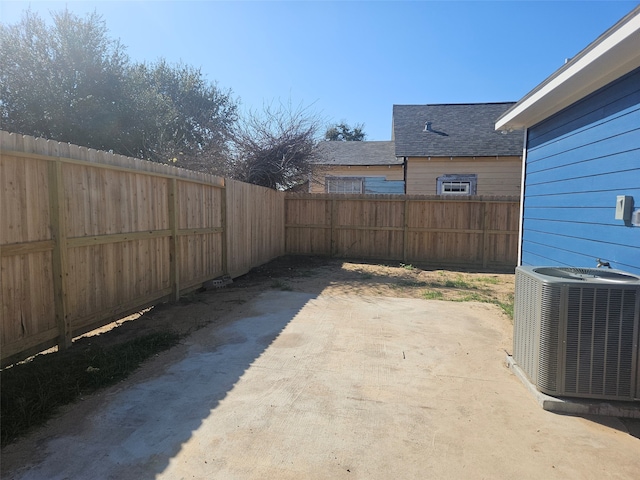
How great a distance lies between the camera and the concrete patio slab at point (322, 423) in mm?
2209

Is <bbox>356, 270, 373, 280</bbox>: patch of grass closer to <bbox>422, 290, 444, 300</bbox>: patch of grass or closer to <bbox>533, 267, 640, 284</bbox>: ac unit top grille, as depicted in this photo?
<bbox>422, 290, 444, 300</bbox>: patch of grass

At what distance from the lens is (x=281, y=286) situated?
742cm

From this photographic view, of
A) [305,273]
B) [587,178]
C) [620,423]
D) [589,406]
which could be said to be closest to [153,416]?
[589,406]

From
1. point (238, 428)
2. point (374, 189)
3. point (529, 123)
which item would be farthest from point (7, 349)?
point (374, 189)

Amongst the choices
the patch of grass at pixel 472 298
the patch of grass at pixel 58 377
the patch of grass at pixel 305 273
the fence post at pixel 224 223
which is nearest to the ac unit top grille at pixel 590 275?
the patch of grass at pixel 472 298

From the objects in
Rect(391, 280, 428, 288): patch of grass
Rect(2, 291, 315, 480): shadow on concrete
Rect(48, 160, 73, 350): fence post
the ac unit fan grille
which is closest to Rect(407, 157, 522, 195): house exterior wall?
Rect(391, 280, 428, 288): patch of grass

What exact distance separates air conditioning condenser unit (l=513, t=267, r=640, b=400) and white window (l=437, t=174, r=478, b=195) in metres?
10.7

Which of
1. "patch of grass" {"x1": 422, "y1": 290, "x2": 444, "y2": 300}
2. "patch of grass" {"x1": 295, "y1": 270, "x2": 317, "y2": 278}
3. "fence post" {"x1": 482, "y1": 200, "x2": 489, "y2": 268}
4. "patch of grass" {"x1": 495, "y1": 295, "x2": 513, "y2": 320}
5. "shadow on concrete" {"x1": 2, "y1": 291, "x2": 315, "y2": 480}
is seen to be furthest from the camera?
"fence post" {"x1": 482, "y1": 200, "x2": 489, "y2": 268}

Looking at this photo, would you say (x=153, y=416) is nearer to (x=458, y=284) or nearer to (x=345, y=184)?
(x=458, y=284)

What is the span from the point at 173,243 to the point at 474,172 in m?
10.8

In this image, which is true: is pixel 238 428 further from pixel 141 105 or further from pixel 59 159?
pixel 141 105

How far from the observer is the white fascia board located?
115 inches

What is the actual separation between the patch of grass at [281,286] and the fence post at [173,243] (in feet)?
6.56

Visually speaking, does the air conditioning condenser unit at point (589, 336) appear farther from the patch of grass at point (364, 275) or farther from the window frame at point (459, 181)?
the window frame at point (459, 181)
